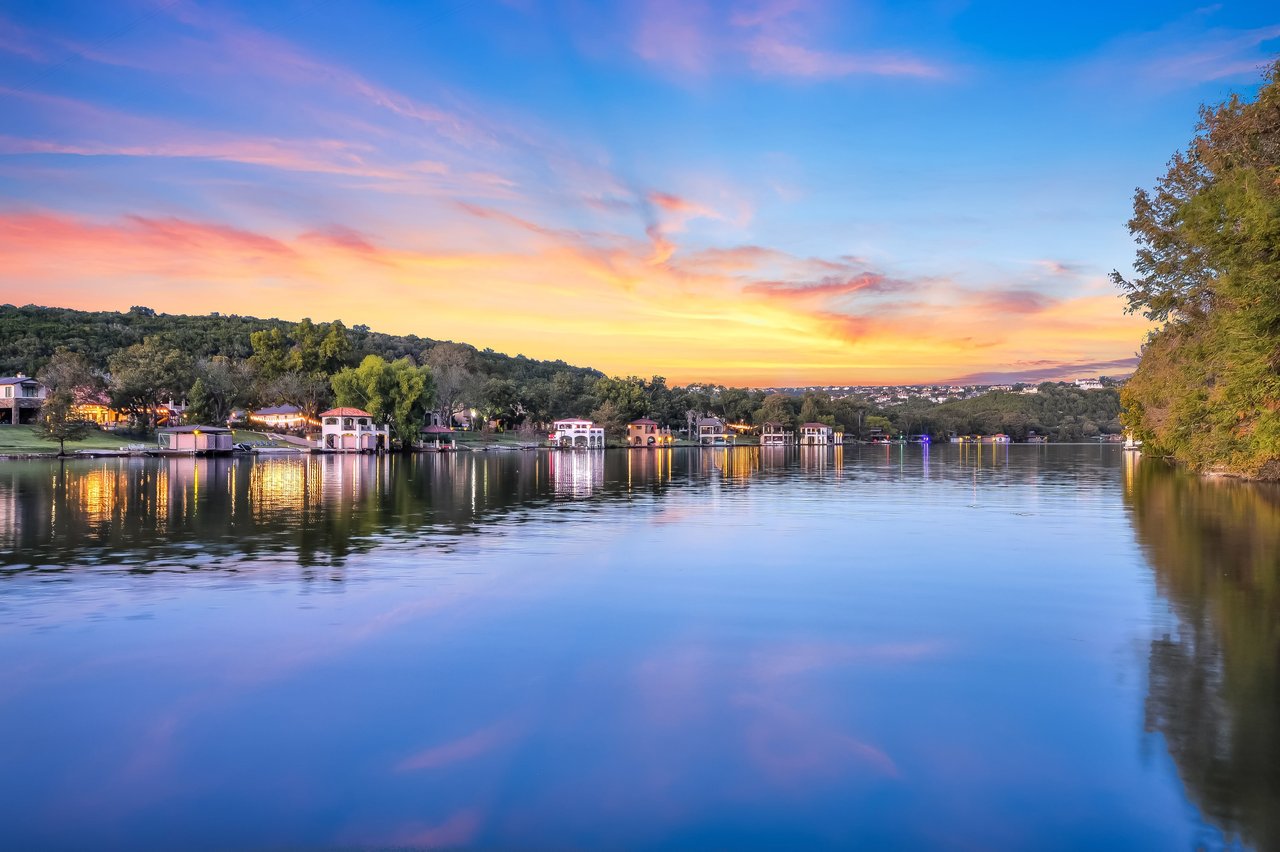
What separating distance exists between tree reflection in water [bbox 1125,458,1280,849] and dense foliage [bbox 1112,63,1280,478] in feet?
23.3

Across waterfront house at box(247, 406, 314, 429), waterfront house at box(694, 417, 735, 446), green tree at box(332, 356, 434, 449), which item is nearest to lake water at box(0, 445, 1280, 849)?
green tree at box(332, 356, 434, 449)

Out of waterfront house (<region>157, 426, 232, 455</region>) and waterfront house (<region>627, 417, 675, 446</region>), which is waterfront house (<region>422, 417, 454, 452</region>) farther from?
waterfront house (<region>627, 417, 675, 446</region>)

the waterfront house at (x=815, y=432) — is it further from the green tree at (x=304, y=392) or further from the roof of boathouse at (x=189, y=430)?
the roof of boathouse at (x=189, y=430)

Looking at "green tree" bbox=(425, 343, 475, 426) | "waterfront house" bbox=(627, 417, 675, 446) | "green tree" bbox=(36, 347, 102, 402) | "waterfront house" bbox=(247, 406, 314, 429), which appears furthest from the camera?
"waterfront house" bbox=(627, 417, 675, 446)

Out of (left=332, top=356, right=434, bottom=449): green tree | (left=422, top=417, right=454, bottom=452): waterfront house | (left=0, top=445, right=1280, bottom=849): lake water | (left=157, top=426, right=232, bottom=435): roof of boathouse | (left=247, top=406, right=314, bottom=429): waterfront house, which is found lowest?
(left=0, top=445, right=1280, bottom=849): lake water

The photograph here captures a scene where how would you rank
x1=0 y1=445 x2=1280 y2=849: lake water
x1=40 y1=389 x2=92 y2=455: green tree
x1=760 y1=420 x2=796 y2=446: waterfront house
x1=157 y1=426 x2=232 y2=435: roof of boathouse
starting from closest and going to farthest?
x1=0 y1=445 x2=1280 y2=849: lake water → x1=40 y1=389 x2=92 y2=455: green tree → x1=157 y1=426 x2=232 y2=435: roof of boathouse → x1=760 y1=420 x2=796 y2=446: waterfront house

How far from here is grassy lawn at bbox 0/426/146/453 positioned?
7850 centimetres

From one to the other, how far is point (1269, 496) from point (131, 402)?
320ft

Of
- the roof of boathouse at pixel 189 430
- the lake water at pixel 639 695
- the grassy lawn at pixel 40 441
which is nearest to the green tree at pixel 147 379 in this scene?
the grassy lawn at pixel 40 441

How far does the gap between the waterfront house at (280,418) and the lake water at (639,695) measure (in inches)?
4014

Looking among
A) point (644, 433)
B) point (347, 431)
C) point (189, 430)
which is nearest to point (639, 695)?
point (189, 430)

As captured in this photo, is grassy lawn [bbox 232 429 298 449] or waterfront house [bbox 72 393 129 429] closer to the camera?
waterfront house [bbox 72 393 129 429]

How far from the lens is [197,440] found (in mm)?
82000

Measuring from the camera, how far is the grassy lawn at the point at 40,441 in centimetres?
7850
